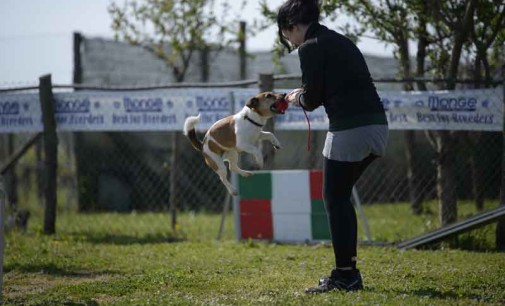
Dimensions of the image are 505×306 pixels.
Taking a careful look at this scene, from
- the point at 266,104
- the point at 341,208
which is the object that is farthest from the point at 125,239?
the point at 341,208

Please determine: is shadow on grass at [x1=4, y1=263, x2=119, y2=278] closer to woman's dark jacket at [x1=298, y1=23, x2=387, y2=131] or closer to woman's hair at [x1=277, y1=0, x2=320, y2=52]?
woman's dark jacket at [x1=298, y1=23, x2=387, y2=131]

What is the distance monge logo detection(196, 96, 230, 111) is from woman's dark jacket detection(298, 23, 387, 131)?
3.87 metres

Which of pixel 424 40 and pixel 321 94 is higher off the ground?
pixel 424 40

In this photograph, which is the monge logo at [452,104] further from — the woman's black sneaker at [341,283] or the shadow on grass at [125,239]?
the shadow on grass at [125,239]

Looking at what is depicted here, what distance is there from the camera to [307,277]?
5.97 meters

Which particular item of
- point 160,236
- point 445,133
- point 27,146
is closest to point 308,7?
point 445,133

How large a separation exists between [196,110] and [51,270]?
292 centimetres

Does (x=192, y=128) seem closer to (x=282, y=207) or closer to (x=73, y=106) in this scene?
(x=282, y=207)

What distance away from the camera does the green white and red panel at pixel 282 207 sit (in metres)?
8.42

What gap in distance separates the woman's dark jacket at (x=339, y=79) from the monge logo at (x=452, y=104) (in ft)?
10.2

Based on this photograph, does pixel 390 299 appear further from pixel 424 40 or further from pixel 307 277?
pixel 424 40

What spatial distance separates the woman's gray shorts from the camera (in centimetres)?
496

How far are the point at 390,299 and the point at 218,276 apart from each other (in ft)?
5.81

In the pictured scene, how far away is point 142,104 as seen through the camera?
30.7 ft
